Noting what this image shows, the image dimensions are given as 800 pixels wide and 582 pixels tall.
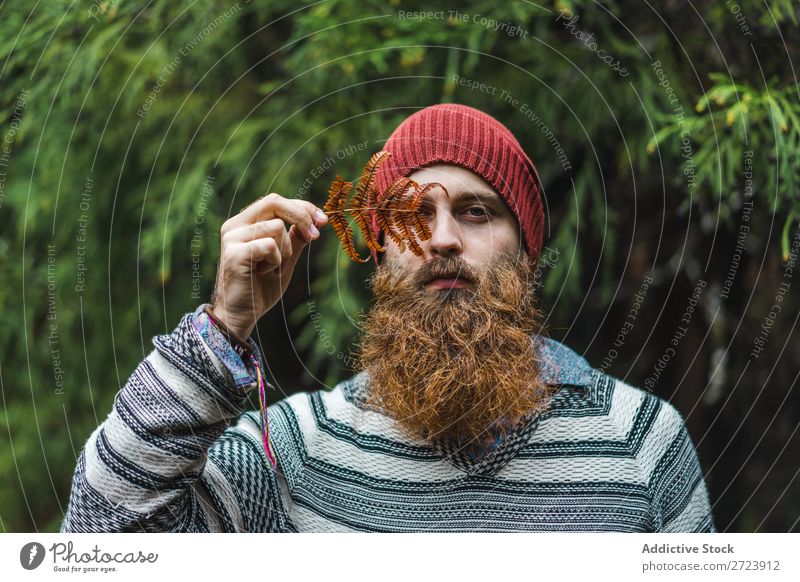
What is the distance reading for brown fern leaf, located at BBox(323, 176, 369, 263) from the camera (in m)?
1.23

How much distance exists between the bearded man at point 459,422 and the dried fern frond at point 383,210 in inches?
1.8

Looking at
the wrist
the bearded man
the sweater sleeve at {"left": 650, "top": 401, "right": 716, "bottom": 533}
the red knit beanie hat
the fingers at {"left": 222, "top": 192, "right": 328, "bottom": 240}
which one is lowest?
the sweater sleeve at {"left": 650, "top": 401, "right": 716, "bottom": 533}

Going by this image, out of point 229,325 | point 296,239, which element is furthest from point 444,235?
point 229,325

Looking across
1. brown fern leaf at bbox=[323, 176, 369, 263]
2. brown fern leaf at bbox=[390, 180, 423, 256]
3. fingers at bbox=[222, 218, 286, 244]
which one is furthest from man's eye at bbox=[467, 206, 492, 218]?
fingers at bbox=[222, 218, 286, 244]

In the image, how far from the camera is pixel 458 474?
4.58ft

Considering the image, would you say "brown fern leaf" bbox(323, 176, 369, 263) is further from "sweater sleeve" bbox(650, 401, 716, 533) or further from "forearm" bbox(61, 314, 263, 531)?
"sweater sleeve" bbox(650, 401, 716, 533)

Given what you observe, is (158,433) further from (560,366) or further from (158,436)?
(560,366)

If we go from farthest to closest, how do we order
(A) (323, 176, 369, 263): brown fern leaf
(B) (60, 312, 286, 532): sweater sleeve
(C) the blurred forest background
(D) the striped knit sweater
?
1. (C) the blurred forest background
2. (D) the striped knit sweater
3. (A) (323, 176, 369, 263): brown fern leaf
4. (B) (60, 312, 286, 532): sweater sleeve

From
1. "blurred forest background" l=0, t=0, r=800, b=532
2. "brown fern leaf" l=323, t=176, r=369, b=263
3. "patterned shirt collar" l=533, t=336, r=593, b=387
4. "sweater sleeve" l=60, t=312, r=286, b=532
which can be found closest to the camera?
"sweater sleeve" l=60, t=312, r=286, b=532

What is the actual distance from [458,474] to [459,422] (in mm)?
91

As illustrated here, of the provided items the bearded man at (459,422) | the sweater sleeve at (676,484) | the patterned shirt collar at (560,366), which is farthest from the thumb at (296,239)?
the sweater sleeve at (676,484)
